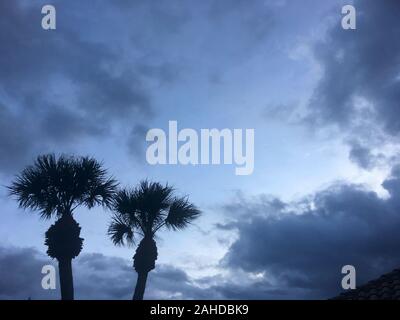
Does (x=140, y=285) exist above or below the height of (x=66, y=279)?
below

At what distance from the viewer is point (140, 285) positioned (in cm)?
2272

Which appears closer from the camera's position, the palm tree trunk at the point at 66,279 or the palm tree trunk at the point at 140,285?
the palm tree trunk at the point at 66,279

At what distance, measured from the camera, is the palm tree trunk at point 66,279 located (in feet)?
68.9

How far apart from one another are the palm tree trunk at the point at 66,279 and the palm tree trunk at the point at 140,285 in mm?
3237

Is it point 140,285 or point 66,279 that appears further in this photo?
point 140,285

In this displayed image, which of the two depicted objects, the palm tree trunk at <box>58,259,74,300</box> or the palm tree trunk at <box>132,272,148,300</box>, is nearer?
the palm tree trunk at <box>58,259,74,300</box>

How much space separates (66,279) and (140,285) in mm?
3776

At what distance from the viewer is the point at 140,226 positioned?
2308 centimetres

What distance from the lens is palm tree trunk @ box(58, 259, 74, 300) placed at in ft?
68.9

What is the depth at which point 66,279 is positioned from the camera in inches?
829

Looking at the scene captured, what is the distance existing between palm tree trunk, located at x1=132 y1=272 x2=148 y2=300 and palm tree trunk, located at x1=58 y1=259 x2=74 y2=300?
3.24m

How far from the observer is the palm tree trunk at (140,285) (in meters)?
22.6
